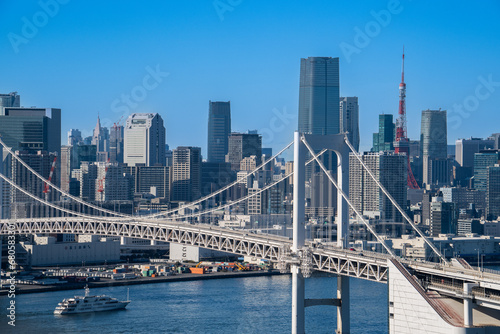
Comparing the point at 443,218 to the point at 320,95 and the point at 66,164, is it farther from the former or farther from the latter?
the point at 320,95

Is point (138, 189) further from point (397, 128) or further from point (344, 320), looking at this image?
point (344, 320)

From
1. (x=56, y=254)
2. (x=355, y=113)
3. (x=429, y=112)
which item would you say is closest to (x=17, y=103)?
(x=355, y=113)

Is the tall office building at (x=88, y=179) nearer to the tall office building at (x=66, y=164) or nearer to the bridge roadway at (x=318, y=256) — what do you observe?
the tall office building at (x=66, y=164)

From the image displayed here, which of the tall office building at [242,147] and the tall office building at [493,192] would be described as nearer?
the tall office building at [493,192]

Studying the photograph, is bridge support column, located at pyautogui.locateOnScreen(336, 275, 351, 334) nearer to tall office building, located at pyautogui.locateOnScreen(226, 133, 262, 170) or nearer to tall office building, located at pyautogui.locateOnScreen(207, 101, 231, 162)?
tall office building, located at pyautogui.locateOnScreen(226, 133, 262, 170)

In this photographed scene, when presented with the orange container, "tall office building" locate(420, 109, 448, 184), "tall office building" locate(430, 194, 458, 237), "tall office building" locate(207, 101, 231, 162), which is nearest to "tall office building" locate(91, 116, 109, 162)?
"tall office building" locate(207, 101, 231, 162)

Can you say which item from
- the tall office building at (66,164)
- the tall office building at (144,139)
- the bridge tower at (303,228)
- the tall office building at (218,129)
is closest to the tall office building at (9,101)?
the tall office building at (66,164)
